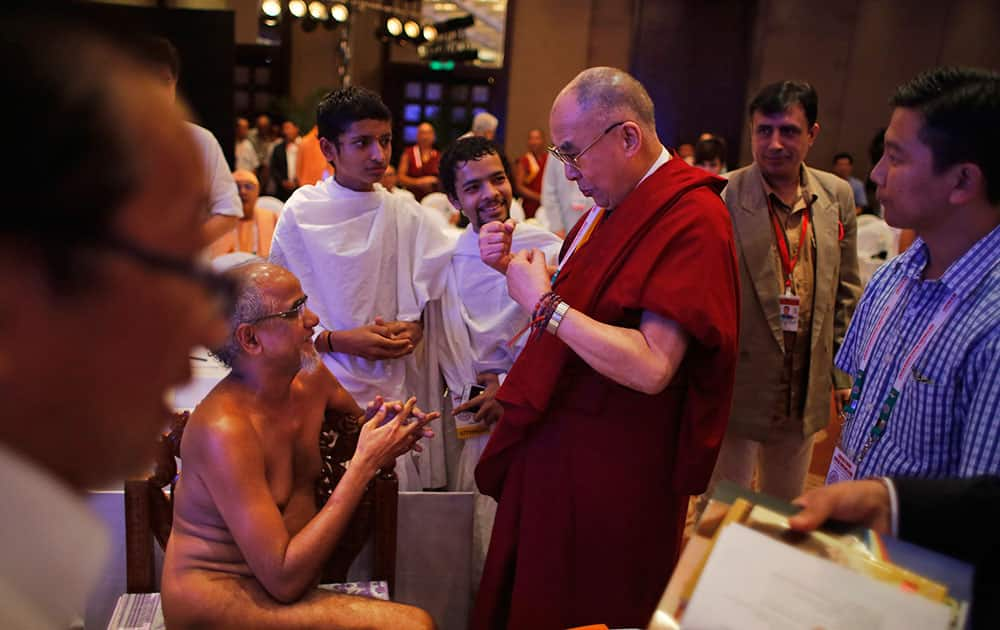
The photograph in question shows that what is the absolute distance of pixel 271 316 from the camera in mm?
1725

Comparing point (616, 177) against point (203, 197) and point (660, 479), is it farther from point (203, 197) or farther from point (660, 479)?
point (203, 197)

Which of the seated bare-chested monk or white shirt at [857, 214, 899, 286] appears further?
white shirt at [857, 214, 899, 286]

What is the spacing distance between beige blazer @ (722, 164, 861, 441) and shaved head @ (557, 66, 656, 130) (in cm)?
93

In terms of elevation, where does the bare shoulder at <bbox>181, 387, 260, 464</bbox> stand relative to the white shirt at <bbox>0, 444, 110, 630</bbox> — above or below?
below

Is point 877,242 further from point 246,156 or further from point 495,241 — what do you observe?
point 246,156

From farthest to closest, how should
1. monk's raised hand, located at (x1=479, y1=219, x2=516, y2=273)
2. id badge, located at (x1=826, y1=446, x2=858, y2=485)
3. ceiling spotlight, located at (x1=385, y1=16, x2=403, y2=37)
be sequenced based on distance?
ceiling spotlight, located at (x1=385, y1=16, x2=403, y2=37) → monk's raised hand, located at (x1=479, y1=219, x2=516, y2=273) → id badge, located at (x1=826, y1=446, x2=858, y2=485)

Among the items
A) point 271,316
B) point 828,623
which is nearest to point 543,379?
point 271,316

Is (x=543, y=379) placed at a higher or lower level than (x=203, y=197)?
lower

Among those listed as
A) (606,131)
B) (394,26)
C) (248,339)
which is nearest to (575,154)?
(606,131)

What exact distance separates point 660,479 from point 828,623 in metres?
0.97

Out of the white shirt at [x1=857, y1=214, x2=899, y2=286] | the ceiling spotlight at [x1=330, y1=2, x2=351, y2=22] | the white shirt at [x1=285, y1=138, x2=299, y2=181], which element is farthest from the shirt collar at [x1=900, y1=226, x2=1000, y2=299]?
the ceiling spotlight at [x1=330, y1=2, x2=351, y2=22]

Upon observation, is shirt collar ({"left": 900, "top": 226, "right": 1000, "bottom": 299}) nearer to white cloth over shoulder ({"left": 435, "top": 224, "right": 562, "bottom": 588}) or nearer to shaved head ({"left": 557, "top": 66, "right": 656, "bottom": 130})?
shaved head ({"left": 557, "top": 66, "right": 656, "bottom": 130})

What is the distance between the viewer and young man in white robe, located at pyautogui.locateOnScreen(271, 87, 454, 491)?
92.4 inches

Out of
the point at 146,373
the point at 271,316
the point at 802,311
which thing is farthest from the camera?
the point at 802,311
